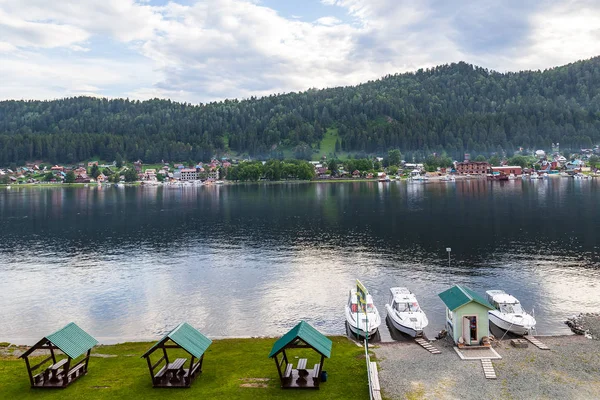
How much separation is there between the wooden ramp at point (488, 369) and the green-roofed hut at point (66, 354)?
24.2 meters

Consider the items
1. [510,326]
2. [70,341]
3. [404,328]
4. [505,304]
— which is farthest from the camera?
[505,304]

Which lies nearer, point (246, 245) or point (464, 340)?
point (464, 340)

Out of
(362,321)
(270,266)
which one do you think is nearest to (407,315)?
(362,321)

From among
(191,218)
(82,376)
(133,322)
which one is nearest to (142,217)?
(191,218)

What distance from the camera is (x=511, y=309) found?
38.2m

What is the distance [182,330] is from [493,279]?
138ft

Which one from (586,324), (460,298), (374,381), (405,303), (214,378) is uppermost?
(460,298)

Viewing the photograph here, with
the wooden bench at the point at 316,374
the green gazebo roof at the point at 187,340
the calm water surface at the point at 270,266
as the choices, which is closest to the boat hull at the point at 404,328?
the calm water surface at the point at 270,266

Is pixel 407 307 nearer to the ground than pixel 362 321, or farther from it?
farther from it

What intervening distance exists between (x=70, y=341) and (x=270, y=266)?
40.3 metres

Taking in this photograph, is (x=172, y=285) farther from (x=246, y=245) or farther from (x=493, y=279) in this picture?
(x=493, y=279)

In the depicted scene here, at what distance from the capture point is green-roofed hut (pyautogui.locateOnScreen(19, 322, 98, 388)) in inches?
994

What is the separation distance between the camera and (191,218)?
121938mm

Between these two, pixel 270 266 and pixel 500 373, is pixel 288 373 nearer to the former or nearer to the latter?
pixel 500 373
